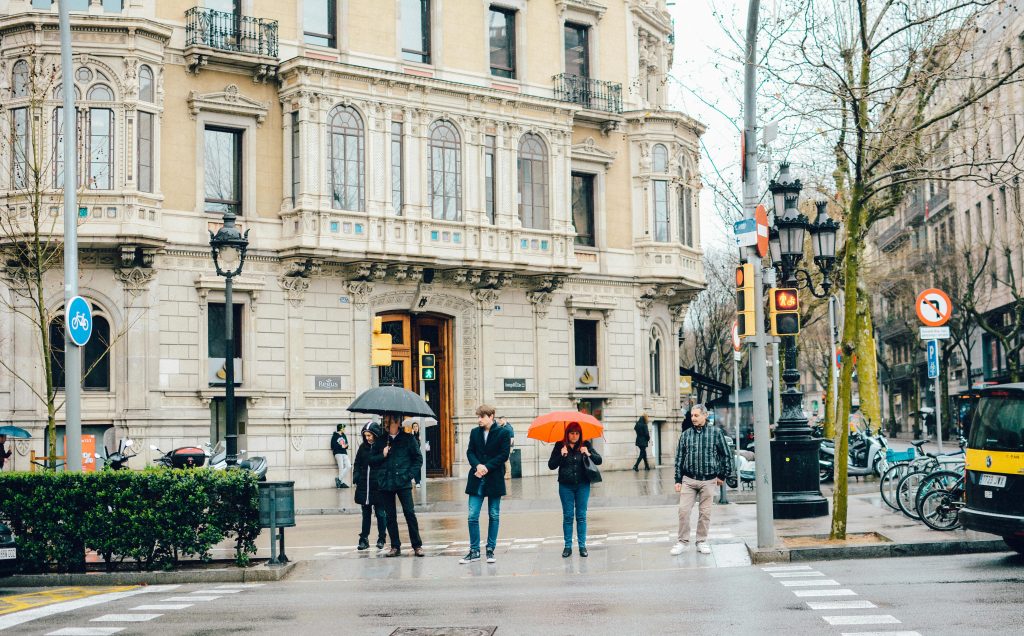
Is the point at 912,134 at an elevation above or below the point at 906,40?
below

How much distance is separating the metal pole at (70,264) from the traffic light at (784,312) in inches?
367

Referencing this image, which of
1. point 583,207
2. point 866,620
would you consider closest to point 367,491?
point 866,620

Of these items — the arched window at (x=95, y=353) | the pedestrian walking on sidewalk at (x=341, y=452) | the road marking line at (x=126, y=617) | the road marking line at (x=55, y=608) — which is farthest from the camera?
the pedestrian walking on sidewalk at (x=341, y=452)

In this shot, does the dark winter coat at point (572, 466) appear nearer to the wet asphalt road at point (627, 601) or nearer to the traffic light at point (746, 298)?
the wet asphalt road at point (627, 601)

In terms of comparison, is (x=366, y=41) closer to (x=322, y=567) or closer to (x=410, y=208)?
(x=410, y=208)

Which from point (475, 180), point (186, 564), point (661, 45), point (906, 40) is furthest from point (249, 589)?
point (661, 45)

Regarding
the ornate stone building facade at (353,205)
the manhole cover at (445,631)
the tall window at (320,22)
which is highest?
the tall window at (320,22)

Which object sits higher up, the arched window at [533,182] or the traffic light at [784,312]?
the arched window at [533,182]

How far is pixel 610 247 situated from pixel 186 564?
980 inches

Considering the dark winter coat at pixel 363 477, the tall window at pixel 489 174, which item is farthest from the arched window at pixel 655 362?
the dark winter coat at pixel 363 477

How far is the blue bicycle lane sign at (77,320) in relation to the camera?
55.2ft

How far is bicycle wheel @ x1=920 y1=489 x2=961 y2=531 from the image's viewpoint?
671 inches

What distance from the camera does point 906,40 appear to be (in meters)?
19.3

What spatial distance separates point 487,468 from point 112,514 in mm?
4583
